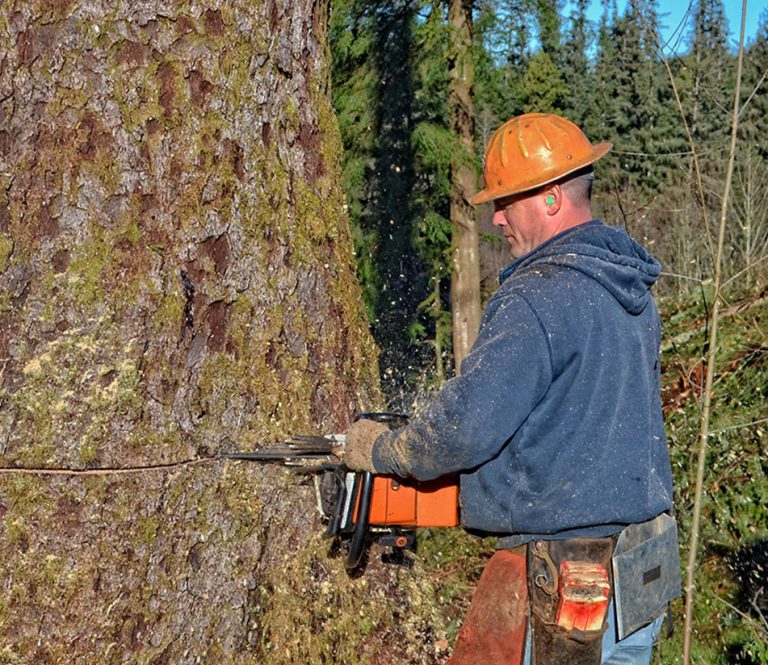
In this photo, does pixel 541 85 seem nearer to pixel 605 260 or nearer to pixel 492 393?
pixel 605 260

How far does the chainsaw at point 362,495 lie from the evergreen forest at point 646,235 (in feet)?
5.60

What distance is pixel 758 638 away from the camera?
5328 mm

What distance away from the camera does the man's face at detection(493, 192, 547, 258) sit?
270cm

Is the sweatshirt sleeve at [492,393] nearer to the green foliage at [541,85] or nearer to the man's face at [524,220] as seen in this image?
the man's face at [524,220]

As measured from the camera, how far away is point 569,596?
254cm

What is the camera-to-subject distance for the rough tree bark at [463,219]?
13.5 metres

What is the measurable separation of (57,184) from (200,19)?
69 cm

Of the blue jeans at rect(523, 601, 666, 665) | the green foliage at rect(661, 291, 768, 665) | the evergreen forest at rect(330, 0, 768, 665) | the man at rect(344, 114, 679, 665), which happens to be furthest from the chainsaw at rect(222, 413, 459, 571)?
the green foliage at rect(661, 291, 768, 665)

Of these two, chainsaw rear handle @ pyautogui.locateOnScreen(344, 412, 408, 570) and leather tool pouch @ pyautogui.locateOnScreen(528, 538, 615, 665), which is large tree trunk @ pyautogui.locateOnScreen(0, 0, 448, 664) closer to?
chainsaw rear handle @ pyautogui.locateOnScreen(344, 412, 408, 570)

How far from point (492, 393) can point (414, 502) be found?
0.60m

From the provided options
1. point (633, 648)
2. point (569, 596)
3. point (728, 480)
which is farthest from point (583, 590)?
point (728, 480)

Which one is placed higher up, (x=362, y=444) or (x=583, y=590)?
(x=362, y=444)

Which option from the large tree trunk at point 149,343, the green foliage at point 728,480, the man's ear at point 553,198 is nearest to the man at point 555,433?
the man's ear at point 553,198

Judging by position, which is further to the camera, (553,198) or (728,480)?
(728,480)
